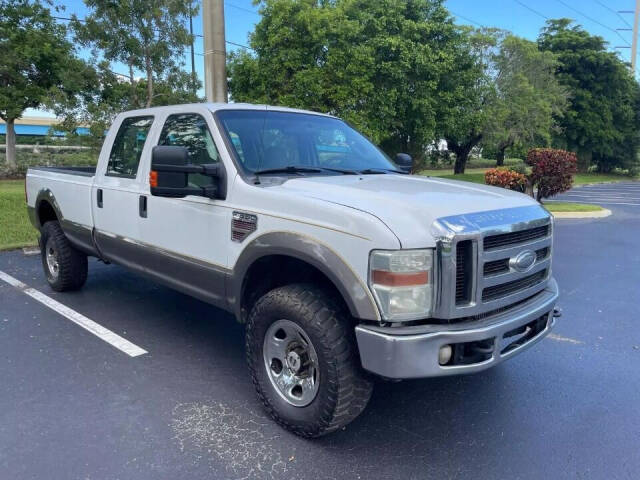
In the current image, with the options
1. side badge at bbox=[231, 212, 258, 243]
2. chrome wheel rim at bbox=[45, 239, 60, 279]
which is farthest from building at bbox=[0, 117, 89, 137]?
side badge at bbox=[231, 212, 258, 243]

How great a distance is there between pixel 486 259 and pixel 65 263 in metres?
4.78

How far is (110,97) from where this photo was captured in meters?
12.9

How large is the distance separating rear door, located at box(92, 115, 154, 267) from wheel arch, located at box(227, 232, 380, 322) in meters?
1.45

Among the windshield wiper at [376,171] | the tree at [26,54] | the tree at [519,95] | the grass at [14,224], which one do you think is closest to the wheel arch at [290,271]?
the windshield wiper at [376,171]

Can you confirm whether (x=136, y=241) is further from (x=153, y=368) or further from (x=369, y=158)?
(x=369, y=158)

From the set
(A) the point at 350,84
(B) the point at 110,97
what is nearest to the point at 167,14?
(B) the point at 110,97

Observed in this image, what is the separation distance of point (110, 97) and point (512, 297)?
12452mm

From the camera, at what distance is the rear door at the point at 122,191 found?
14.5 feet

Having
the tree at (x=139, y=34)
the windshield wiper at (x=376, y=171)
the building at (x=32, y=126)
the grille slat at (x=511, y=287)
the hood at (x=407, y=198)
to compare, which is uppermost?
the building at (x=32, y=126)

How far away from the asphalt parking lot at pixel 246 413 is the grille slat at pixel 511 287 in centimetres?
91

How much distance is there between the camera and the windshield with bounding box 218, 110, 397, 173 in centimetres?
368

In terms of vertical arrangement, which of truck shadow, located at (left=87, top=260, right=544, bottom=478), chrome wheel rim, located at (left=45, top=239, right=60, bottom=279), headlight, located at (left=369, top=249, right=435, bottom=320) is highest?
headlight, located at (left=369, top=249, right=435, bottom=320)

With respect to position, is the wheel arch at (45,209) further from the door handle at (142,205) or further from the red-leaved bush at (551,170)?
the red-leaved bush at (551,170)

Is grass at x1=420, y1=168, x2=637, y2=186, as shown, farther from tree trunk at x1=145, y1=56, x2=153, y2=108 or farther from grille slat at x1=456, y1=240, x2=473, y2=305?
grille slat at x1=456, y1=240, x2=473, y2=305
